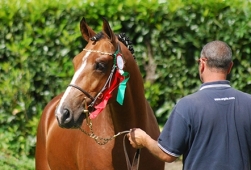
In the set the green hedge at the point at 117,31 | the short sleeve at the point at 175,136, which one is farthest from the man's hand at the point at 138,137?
the green hedge at the point at 117,31

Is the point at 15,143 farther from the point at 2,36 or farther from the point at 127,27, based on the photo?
the point at 127,27

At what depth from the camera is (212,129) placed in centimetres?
401

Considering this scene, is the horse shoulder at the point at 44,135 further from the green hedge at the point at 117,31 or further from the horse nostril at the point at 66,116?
the horse nostril at the point at 66,116

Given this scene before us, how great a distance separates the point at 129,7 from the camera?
8398 millimetres

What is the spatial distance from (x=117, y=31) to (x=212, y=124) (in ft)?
15.2

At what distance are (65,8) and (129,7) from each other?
2.98 feet

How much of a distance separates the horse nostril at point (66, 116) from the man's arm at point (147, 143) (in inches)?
18.8

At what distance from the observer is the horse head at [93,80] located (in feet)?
15.1

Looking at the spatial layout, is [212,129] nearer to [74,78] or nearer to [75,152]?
[74,78]

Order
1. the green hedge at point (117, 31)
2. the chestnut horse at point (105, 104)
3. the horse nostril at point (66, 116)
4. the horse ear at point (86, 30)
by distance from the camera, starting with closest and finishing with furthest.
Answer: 1. the horse nostril at point (66, 116)
2. the chestnut horse at point (105, 104)
3. the horse ear at point (86, 30)
4. the green hedge at point (117, 31)

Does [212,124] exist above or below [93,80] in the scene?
below

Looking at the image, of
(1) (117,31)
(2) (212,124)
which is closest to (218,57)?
→ (2) (212,124)

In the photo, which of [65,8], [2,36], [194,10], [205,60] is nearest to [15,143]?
[2,36]

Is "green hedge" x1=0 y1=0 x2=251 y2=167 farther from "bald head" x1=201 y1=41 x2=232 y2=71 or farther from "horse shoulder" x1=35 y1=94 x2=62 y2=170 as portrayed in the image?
"bald head" x1=201 y1=41 x2=232 y2=71
